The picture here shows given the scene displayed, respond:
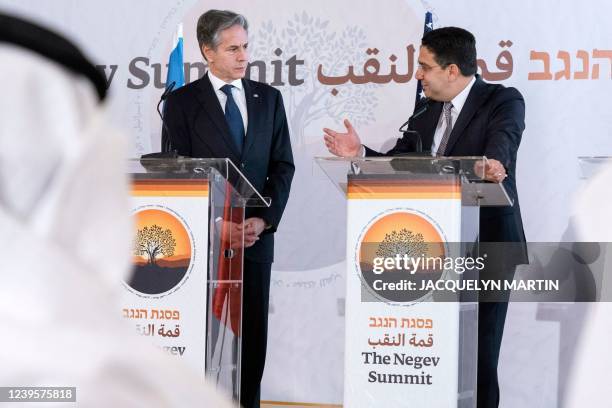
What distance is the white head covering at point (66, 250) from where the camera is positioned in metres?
0.98

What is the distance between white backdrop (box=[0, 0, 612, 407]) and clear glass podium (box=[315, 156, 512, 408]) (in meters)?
1.92

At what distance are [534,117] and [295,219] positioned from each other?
1.43 meters

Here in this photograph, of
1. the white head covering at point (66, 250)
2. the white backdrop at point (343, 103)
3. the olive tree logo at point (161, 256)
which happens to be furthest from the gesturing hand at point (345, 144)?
the white head covering at point (66, 250)

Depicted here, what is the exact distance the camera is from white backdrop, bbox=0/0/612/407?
5.58 metres

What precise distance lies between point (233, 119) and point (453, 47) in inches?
49.4

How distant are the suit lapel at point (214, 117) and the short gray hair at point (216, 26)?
0.26m

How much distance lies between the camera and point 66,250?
1.08 metres

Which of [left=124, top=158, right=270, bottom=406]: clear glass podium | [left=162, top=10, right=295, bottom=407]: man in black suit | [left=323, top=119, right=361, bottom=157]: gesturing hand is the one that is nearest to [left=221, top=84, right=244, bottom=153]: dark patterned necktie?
[left=162, top=10, right=295, bottom=407]: man in black suit

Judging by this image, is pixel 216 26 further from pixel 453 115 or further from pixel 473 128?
pixel 473 128

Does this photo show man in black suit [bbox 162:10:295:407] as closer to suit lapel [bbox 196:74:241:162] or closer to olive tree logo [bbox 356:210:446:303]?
suit lapel [bbox 196:74:241:162]

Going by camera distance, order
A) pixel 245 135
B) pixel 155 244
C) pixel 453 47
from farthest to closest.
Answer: pixel 245 135 → pixel 453 47 → pixel 155 244

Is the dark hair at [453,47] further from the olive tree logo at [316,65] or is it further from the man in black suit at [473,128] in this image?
the olive tree logo at [316,65]

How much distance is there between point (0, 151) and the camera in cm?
107

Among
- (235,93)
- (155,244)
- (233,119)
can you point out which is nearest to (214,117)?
(233,119)
